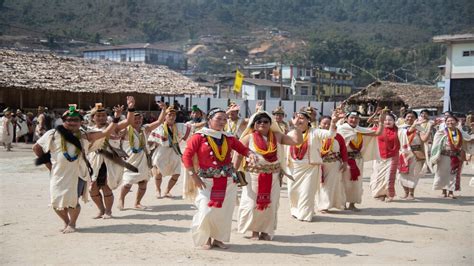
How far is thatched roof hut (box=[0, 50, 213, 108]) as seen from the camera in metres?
26.6

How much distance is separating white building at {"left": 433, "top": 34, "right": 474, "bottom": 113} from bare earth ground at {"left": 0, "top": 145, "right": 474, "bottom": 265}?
23.5 metres

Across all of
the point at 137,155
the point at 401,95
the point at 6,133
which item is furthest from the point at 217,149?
the point at 401,95

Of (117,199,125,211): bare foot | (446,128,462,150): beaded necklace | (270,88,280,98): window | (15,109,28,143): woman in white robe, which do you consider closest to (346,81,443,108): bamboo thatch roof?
(270,88,280,98): window

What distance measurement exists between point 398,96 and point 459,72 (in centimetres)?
733

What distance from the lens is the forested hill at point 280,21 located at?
10475 centimetres

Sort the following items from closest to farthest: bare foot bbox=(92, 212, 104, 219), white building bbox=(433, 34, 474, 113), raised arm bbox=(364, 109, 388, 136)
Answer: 1. bare foot bbox=(92, 212, 104, 219)
2. raised arm bbox=(364, 109, 388, 136)
3. white building bbox=(433, 34, 474, 113)

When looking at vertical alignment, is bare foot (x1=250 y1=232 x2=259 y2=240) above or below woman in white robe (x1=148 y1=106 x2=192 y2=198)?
below

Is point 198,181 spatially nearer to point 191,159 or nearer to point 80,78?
point 191,159

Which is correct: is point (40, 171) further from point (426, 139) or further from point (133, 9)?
point (133, 9)

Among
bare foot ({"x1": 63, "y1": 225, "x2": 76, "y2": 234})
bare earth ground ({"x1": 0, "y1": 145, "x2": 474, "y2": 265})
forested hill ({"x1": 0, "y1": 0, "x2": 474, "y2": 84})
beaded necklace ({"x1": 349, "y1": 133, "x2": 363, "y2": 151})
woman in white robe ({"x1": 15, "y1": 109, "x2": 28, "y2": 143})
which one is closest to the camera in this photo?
bare earth ground ({"x1": 0, "y1": 145, "x2": 474, "y2": 265})

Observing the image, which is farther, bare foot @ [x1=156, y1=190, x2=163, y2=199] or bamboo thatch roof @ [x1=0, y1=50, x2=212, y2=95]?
bamboo thatch roof @ [x1=0, y1=50, x2=212, y2=95]

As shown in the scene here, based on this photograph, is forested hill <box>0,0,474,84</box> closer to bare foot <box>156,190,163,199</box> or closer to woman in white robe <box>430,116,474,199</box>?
woman in white robe <box>430,116,474,199</box>

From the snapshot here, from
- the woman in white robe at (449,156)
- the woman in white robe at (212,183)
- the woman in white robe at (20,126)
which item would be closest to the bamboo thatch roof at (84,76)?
the woman in white robe at (20,126)

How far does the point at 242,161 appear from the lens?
7.79 metres
